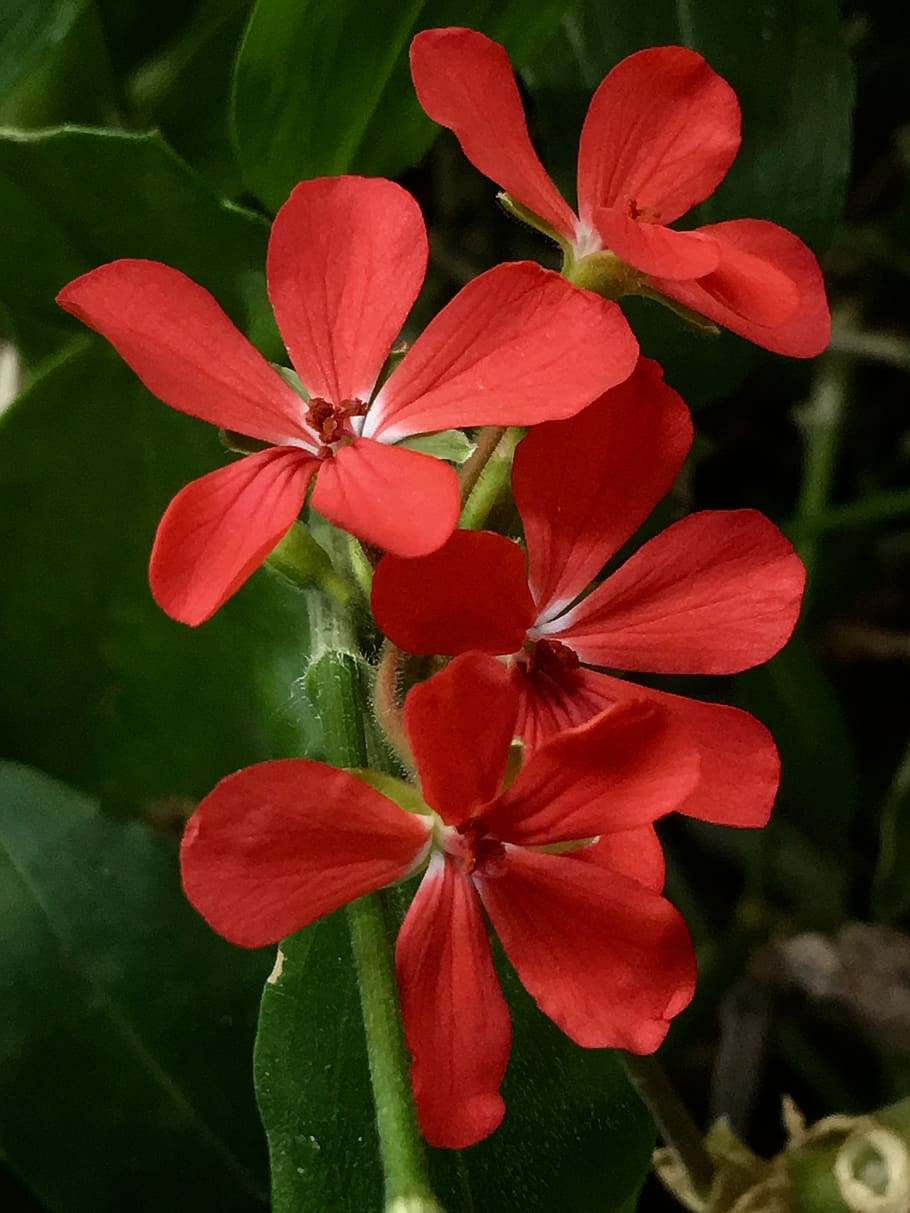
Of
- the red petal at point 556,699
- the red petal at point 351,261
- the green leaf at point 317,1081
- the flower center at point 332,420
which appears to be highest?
the red petal at point 351,261

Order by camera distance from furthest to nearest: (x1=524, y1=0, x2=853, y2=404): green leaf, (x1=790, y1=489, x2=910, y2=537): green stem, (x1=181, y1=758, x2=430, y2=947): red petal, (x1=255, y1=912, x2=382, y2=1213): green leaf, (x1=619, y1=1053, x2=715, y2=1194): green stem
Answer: (x1=790, y1=489, x2=910, y2=537): green stem
(x1=524, y1=0, x2=853, y2=404): green leaf
(x1=619, y1=1053, x2=715, y2=1194): green stem
(x1=255, y1=912, x2=382, y2=1213): green leaf
(x1=181, y1=758, x2=430, y2=947): red petal

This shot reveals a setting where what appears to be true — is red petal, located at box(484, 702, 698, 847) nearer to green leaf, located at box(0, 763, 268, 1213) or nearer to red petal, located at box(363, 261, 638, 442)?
red petal, located at box(363, 261, 638, 442)

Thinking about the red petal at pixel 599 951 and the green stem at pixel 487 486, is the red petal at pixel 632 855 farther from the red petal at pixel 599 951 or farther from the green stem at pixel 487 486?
the green stem at pixel 487 486

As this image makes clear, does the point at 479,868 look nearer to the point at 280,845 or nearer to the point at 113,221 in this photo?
the point at 280,845

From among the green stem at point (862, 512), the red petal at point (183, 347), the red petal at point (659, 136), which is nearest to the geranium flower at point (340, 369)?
the red petal at point (183, 347)

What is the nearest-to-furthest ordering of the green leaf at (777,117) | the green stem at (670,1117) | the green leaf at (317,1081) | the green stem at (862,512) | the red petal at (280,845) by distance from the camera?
the red petal at (280,845) → the green leaf at (317,1081) → the green stem at (670,1117) → the green leaf at (777,117) → the green stem at (862,512)

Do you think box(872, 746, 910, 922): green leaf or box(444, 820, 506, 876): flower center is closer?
box(444, 820, 506, 876): flower center

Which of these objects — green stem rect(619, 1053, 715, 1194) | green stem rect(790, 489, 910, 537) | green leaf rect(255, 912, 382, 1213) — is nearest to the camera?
green leaf rect(255, 912, 382, 1213)

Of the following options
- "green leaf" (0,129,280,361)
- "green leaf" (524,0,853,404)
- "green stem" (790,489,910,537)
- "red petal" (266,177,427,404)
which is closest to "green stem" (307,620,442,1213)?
"red petal" (266,177,427,404)
